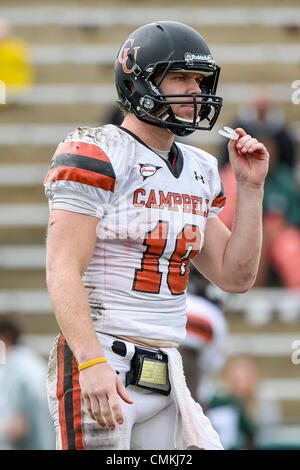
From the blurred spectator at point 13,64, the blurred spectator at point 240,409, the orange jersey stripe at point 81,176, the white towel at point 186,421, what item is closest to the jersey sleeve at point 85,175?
the orange jersey stripe at point 81,176

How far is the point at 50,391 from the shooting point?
3.15m

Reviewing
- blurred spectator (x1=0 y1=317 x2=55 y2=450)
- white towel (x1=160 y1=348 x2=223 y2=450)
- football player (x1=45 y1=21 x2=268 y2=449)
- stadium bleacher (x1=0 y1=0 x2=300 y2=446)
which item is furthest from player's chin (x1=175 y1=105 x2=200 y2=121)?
stadium bleacher (x1=0 y1=0 x2=300 y2=446)

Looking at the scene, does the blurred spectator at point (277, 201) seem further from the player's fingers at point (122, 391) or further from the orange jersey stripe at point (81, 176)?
the player's fingers at point (122, 391)

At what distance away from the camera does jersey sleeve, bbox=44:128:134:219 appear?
3012 millimetres

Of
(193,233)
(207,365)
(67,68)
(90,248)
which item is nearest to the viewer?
(90,248)

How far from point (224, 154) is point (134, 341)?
17.3 ft

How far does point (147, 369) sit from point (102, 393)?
0.30 meters

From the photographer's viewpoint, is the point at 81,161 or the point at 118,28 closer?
the point at 81,161

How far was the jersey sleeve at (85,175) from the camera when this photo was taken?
9.88ft

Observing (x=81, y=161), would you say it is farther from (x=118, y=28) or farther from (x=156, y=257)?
(x=118, y=28)

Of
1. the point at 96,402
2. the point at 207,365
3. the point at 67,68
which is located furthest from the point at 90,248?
the point at 67,68

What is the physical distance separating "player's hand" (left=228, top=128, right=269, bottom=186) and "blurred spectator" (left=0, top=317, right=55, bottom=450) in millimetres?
3181

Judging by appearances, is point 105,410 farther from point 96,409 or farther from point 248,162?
point 248,162

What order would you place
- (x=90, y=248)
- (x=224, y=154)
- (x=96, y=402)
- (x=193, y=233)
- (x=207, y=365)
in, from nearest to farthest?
(x=96, y=402), (x=90, y=248), (x=193, y=233), (x=207, y=365), (x=224, y=154)
